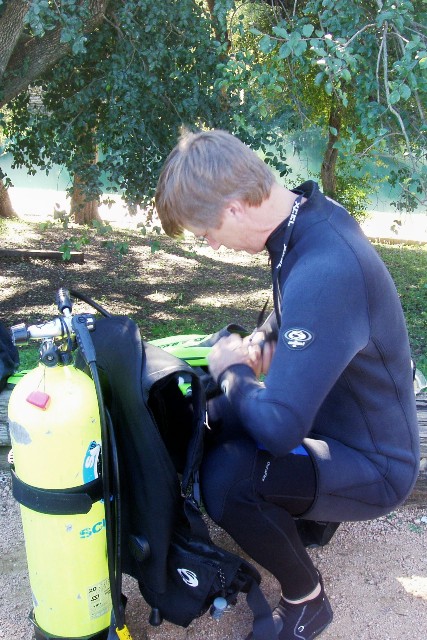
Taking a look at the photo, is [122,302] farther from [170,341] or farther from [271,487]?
[271,487]

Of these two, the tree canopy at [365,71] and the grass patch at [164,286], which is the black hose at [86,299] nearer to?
the tree canopy at [365,71]

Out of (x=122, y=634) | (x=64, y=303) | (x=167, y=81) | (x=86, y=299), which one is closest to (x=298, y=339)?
(x=64, y=303)

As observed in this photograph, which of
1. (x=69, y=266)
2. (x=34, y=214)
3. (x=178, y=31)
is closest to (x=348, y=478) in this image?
(x=178, y=31)

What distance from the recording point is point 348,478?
2012 millimetres

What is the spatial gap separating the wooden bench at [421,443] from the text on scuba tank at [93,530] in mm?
1195

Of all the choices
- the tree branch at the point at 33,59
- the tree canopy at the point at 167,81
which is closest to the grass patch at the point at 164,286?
the tree canopy at the point at 167,81

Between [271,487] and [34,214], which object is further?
[34,214]

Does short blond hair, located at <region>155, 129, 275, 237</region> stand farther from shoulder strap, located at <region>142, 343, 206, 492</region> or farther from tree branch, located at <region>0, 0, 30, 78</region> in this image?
tree branch, located at <region>0, 0, 30, 78</region>

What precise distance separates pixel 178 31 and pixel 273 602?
3346mm

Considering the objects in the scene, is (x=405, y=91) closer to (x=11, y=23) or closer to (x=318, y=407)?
(x=318, y=407)

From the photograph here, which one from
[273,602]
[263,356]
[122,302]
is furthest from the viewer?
[122,302]

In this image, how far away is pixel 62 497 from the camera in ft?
6.17

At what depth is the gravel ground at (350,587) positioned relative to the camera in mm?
2256

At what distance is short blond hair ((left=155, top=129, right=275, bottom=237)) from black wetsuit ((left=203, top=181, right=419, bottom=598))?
17cm
